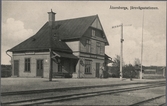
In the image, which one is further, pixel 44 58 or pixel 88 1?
pixel 44 58

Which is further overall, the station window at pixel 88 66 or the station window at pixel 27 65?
the station window at pixel 88 66

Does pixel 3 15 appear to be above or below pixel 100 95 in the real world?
above

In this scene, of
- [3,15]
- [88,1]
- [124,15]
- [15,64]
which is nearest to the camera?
[3,15]

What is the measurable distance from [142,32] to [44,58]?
42.7ft

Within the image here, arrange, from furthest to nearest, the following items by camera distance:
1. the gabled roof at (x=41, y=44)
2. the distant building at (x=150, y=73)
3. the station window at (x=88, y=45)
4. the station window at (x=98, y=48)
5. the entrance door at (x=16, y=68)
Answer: the distant building at (x=150, y=73), the station window at (x=98, y=48), the station window at (x=88, y=45), the entrance door at (x=16, y=68), the gabled roof at (x=41, y=44)

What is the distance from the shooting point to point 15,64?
26938 mm

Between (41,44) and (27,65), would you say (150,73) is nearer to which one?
(41,44)

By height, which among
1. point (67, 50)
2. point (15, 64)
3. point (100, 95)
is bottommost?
point (100, 95)

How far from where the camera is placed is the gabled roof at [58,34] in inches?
1004

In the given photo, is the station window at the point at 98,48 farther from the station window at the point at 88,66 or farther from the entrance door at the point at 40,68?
the entrance door at the point at 40,68

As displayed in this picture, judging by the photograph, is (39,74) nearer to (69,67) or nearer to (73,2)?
(69,67)

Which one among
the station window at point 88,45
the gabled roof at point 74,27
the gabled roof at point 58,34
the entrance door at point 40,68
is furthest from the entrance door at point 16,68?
the station window at point 88,45

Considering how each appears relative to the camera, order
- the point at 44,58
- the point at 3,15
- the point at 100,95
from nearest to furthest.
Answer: the point at 3,15
the point at 100,95
the point at 44,58

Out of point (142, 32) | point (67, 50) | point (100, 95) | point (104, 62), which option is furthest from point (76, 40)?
point (100, 95)
